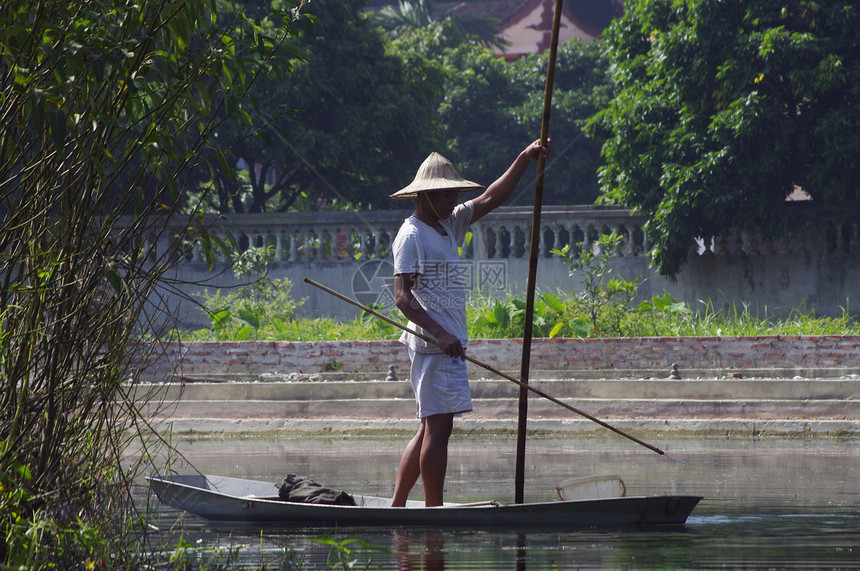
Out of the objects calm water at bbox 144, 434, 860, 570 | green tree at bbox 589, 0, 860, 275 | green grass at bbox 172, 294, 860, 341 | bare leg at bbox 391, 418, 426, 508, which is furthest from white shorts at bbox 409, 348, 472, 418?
green tree at bbox 589, 0, 860, 275

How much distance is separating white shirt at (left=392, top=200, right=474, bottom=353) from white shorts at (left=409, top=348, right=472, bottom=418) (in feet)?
0.28

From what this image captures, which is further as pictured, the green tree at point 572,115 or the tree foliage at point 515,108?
the tree foliage at point 515,108

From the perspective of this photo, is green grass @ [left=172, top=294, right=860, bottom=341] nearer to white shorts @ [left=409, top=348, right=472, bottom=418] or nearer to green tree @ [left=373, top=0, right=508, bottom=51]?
white shorts @ [left=409, top=348, right=472, bottom=418]

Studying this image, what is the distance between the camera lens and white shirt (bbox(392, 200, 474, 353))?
634cm

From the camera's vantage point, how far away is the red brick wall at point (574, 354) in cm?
1204

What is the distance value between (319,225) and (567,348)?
7.78 metres

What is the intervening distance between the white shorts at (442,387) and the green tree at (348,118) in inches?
676

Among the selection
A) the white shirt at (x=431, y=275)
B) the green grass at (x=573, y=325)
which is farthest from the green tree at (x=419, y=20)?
the white shirt at (x=431, y=275)

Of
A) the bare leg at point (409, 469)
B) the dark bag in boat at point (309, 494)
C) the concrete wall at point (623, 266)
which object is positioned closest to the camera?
the bare leg at point (409, 469)

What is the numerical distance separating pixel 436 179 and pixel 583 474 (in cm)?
316

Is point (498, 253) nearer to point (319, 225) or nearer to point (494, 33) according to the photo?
point (319, 225)

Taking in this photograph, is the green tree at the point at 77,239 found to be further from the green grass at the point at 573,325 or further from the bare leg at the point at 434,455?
the green grass at the point at 573,325

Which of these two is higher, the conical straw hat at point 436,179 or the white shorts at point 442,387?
the conical straw hat at point 436,179

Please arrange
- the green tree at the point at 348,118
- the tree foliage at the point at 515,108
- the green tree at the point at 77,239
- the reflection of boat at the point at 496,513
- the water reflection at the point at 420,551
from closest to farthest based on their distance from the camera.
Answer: the green tree at the point at 77,239
the water reflection at the point at 420,551
the reflection of boat at the point at 496,513
the green tree at the point at 348,118
the tree foliage at the point at 515,108
